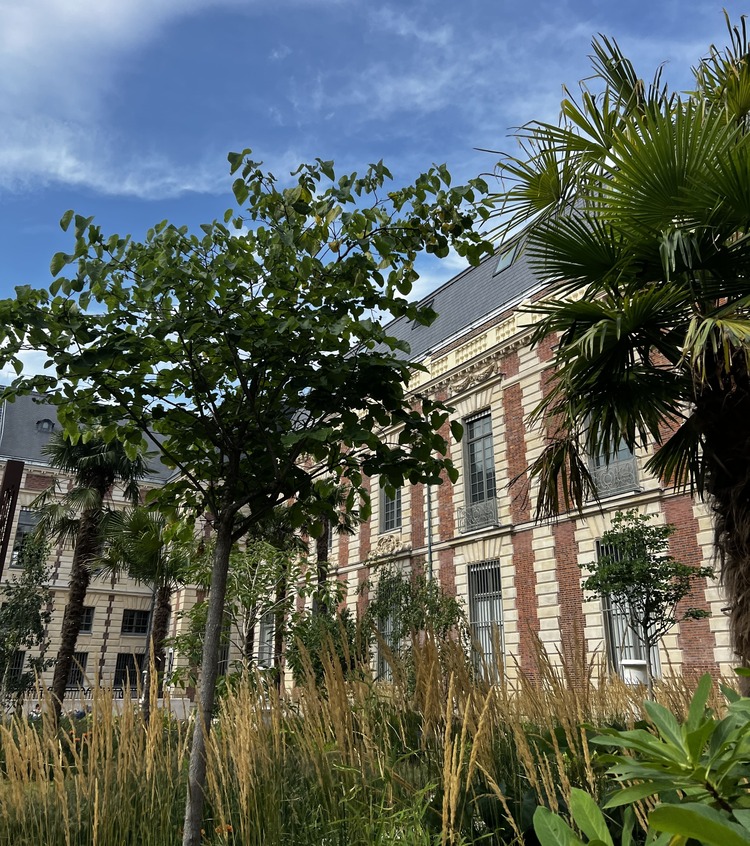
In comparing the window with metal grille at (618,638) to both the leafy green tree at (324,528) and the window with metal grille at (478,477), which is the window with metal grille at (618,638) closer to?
the window with metal grille at (478,477)

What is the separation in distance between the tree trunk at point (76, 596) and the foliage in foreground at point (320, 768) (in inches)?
527

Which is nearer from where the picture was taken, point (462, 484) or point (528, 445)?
point (528, 445)

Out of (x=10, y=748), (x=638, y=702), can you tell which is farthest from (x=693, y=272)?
(x=10, y=748)

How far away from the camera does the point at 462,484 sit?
2075 centimetres

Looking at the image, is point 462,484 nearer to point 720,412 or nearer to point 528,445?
point 528,445

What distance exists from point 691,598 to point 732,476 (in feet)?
33.0

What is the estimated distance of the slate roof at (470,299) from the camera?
20.1m

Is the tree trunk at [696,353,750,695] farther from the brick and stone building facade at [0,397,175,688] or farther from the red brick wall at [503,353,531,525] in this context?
the brick and stone building facade at [0,397,175,688]

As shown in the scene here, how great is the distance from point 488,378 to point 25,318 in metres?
17.8

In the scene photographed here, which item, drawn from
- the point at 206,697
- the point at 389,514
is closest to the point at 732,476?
the point at 206,697

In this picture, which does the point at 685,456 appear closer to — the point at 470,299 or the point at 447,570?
the point at 447,570

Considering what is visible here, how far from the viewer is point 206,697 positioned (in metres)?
3.49

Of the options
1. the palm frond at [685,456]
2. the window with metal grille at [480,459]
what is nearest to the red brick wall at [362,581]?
the window with metal grille at [480,459]

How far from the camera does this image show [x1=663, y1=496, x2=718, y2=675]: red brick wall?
42.9 feet
